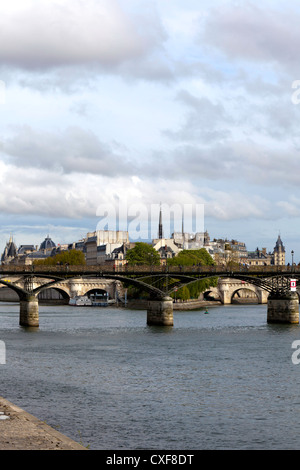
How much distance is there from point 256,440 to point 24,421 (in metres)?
8.83

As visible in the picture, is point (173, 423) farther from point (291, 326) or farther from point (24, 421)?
point (291, 326)

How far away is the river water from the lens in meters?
26.9

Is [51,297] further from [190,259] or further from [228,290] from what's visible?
[190,259]

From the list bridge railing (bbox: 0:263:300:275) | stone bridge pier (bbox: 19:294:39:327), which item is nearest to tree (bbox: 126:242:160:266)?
bridge railing (bbox: 0:263:300:275)

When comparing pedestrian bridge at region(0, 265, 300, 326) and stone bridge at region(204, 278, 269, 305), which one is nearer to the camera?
pedestrian bridge at region(0, 265, 300, 326)

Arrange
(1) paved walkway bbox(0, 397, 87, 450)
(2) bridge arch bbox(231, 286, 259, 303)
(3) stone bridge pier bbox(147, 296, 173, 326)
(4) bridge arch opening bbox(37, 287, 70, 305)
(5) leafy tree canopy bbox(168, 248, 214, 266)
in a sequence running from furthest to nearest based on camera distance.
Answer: (4) bridge arch opening bbox(37, 287, 70, 305)
(2) bridge arch bbox(231, 286, 259, 303)
(5) leafy tree canopy bbox(168, 248, 214, 266)
(3) stone bridge pier bbox(147, 296, 173, 326)
(1) paved walkway bbox(0, 397, 87, 450)

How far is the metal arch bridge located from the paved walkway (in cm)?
5191

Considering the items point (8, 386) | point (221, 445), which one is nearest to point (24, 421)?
point (221, 445)

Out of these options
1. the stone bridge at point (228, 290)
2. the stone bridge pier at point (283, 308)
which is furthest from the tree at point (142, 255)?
the stone bridge pier at point (283, 308)

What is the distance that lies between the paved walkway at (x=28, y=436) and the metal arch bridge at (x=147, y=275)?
51911mm

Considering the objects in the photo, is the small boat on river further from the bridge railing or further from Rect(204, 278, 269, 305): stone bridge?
the bridge railing

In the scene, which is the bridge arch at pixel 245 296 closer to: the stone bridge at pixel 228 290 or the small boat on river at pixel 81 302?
the stone bridge at pixel 228 290

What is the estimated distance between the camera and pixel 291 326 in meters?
79.1

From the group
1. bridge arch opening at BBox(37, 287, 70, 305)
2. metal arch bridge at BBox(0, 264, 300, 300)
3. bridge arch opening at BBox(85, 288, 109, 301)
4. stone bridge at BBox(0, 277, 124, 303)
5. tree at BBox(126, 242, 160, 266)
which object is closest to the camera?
metal arch bridge at BBox(0, 264, 300, 300)
